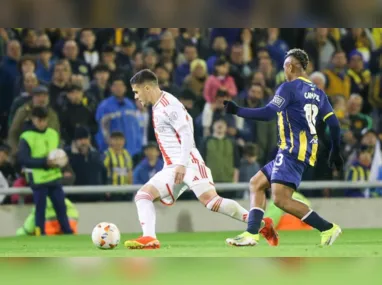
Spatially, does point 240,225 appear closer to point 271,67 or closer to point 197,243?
point 271,67

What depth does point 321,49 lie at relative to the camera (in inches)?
851

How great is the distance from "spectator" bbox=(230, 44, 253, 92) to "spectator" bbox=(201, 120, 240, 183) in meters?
1.98

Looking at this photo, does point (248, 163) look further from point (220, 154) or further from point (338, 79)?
point (338, 79)

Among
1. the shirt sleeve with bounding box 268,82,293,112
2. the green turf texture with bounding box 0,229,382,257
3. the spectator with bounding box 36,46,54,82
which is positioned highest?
the spectator with bounding box 36,46,54,82

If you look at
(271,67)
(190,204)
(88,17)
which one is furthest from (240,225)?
(88,17)

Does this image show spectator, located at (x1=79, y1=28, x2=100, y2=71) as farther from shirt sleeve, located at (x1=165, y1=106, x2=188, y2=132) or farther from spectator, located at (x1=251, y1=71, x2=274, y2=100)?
shirt sleeve, located at (x1=165, y1=106, x2=188, y2=132)

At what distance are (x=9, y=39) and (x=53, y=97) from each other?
1.27 meters

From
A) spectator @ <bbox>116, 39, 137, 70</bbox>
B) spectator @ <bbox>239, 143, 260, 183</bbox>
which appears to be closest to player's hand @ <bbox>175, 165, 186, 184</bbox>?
spectator @ <bbox>239, 143, 260, 183</bbox>

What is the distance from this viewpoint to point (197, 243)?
45.9 feet

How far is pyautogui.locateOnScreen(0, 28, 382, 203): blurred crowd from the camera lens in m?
18.5

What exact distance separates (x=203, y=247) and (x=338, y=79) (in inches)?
355

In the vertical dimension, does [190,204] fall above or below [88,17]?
below

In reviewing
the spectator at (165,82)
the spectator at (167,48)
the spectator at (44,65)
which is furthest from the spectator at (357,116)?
the spectator at (44,65)

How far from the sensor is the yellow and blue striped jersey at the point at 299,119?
11.8 m
